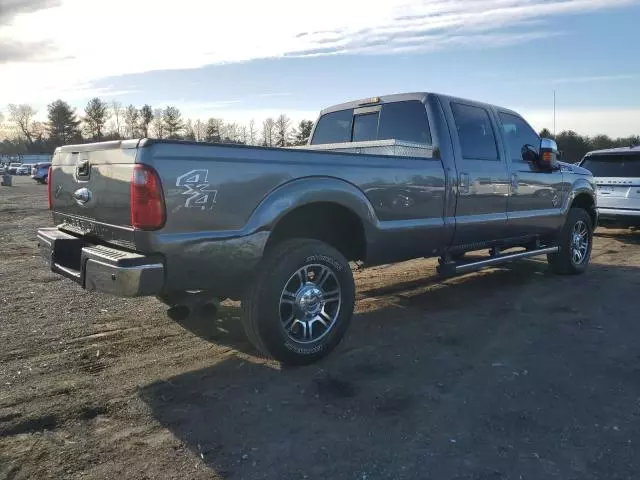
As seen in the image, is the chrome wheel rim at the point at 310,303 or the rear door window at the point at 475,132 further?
the rear door window at the point at 475,132

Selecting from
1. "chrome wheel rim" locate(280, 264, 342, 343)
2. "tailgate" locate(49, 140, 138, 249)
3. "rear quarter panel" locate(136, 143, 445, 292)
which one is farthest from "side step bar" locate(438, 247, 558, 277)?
"tailgate" locate(49, 140, 138, 249)

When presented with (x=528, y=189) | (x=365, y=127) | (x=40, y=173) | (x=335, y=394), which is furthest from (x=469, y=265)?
(x=40, y=173)

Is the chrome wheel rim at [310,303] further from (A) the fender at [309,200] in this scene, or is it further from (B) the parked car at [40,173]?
(B) the parked car at [40,173]

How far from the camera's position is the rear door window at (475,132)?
5457 mm

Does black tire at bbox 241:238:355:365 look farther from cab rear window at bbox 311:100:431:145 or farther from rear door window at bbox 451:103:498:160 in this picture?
rear door window at bbox 451:103:498:160

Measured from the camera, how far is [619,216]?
1044 centimetres

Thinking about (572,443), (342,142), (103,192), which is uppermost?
(342,142)

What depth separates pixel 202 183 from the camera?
3.40 metres

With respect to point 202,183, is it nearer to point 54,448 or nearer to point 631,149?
point 54,448

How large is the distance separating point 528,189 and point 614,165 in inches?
230

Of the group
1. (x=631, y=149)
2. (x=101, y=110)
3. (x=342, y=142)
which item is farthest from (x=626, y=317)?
(x=101, y=110)

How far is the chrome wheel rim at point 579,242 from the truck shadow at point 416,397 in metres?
1.84

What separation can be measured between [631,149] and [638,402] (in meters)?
8.87

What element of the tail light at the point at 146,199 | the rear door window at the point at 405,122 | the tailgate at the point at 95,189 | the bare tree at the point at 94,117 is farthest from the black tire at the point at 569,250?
the bare tree at the point at 94,117
